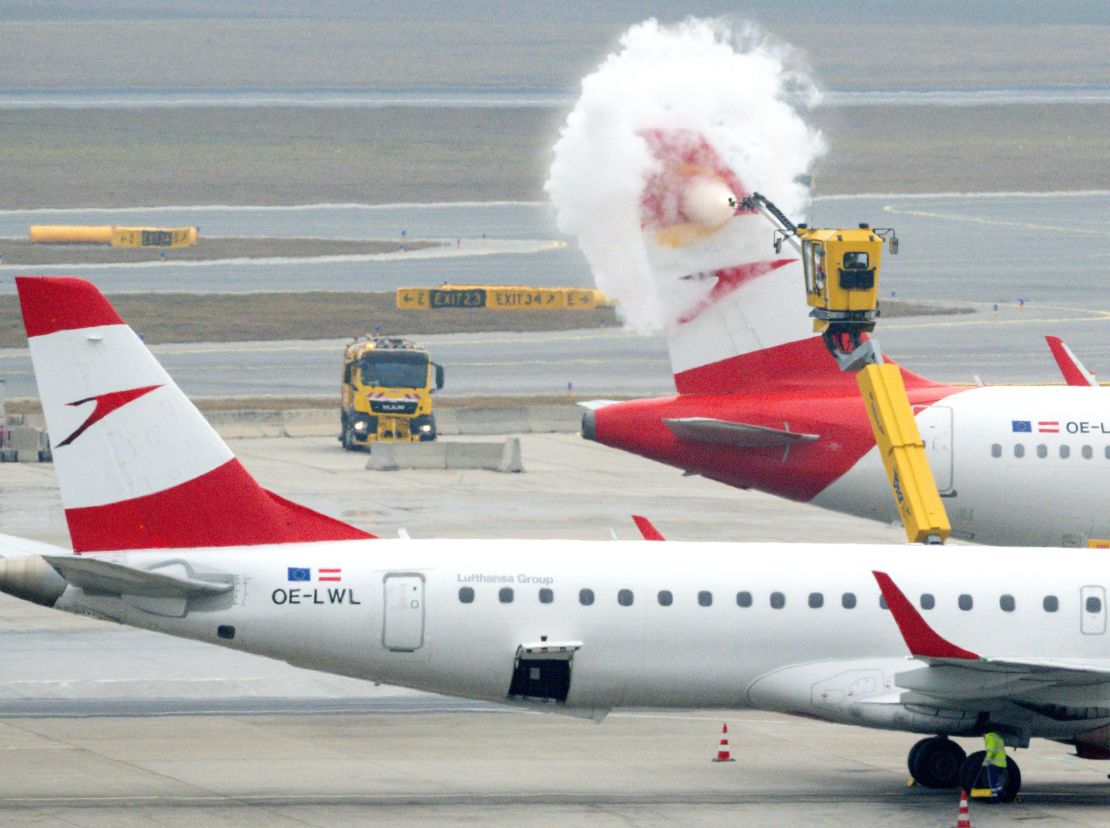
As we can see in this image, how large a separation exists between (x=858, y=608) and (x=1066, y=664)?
288 cm

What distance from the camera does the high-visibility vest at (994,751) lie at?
26938 millimetres

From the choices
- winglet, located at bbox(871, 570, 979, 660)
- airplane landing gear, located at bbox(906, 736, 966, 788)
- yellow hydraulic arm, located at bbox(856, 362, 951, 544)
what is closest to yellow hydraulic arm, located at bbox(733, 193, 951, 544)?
yellow hydraulic arm, located at bbox(856, 362, 951, 544)

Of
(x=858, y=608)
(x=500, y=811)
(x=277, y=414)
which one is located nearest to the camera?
(x=500, y=811)

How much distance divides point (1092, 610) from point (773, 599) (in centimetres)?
458

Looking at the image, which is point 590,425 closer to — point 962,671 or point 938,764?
point 938,764

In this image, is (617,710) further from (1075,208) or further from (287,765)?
(1075,208)

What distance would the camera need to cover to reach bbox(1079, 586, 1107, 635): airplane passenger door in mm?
28266

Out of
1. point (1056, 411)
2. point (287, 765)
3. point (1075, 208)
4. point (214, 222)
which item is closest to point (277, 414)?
point (1056, 411)

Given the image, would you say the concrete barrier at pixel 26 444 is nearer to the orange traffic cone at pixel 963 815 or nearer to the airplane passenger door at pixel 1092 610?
the airplane passenger door at pixel 1092 610

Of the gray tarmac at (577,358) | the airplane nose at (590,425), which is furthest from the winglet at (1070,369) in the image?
the gray tarmac at (577,358)

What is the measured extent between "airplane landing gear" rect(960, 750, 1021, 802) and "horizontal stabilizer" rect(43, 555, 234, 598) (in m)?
10.2

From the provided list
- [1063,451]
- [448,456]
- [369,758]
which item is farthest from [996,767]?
[448,456]

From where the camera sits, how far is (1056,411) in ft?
123

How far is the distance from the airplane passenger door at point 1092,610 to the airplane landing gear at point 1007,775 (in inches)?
93.9
